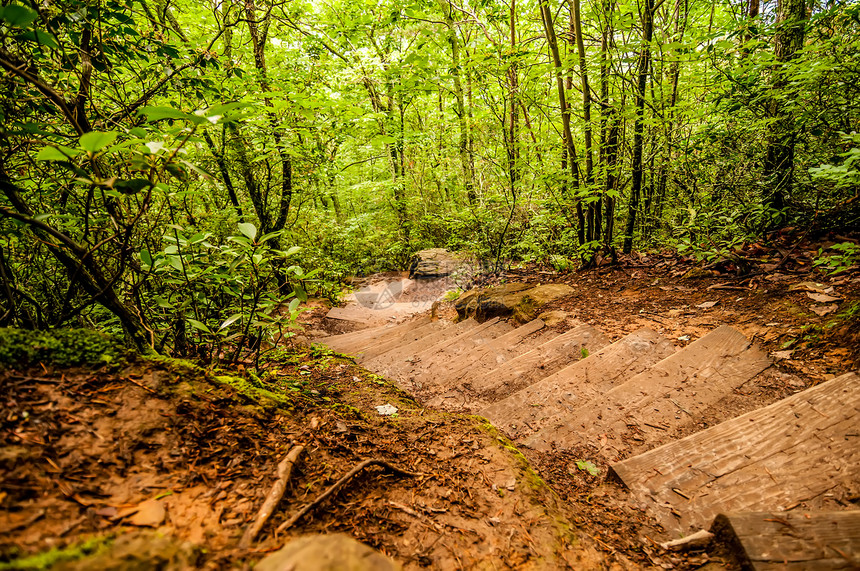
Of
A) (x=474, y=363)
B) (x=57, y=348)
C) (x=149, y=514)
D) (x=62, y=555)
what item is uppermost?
(x=57, y=348)

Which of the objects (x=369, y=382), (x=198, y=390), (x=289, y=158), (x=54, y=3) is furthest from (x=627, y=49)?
(x=198, y=390)

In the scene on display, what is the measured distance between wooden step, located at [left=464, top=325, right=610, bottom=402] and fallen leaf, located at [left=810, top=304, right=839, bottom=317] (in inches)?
58.5

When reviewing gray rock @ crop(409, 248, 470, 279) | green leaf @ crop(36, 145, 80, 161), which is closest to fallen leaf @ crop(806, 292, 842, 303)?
green leaf @ crop(36, 145, 80, 161)

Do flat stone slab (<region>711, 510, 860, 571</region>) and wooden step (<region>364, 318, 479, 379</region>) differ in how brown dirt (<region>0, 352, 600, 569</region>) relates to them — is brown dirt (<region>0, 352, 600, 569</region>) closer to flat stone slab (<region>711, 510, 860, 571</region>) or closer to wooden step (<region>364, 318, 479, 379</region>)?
flat stone slab (<region>711, 510, 860, 571</region>)

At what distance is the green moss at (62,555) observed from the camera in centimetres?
53

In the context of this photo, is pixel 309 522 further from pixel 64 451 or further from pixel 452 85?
pixel 452 85

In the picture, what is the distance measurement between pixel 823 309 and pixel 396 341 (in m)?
4.28

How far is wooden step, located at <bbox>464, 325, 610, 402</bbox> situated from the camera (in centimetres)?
287

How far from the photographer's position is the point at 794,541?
41.6 inches

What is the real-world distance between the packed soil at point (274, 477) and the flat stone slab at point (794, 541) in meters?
0.11

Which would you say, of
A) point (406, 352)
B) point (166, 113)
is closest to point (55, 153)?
point (166, 113)

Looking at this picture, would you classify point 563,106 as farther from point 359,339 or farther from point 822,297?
point 359,339

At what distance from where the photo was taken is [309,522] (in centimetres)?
102

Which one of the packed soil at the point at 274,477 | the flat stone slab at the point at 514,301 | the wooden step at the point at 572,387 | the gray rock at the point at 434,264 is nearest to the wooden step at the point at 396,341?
the flat stone slab at the point at 514,301
